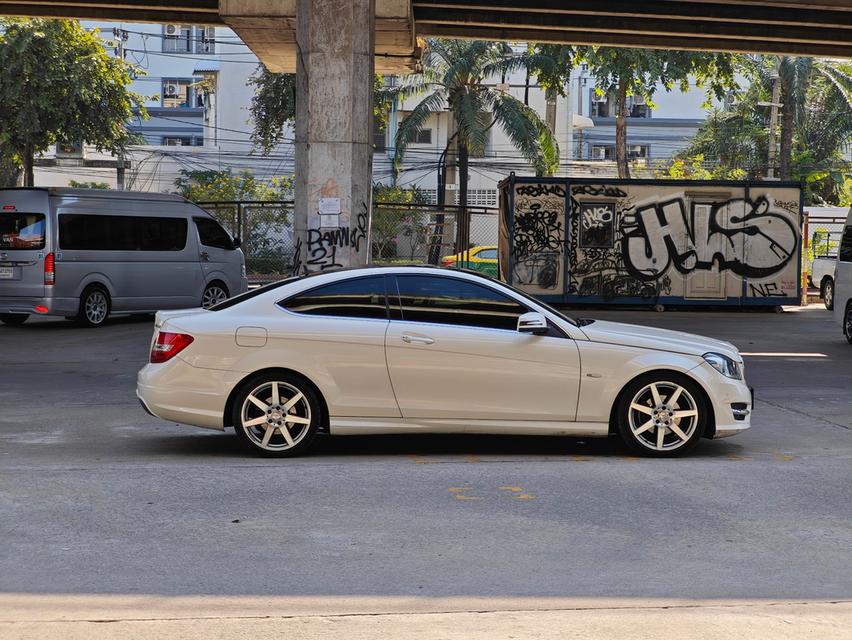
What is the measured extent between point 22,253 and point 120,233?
1728 millimetres

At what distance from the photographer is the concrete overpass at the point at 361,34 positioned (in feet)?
50.6

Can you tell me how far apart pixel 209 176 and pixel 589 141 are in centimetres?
2349

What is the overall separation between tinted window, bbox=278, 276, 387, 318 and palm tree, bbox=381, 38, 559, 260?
3214cm

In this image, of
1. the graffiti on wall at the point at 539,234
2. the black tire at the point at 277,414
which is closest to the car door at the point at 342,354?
the black tire at the point at 277,414

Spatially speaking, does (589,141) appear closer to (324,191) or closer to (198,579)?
(324,191)

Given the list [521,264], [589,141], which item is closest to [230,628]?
[521,264]

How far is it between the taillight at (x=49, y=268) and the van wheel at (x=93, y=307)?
2.31ft

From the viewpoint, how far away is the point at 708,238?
81.5 feet

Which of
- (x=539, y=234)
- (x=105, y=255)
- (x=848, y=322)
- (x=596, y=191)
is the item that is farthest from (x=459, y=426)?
(x=596, y=191)

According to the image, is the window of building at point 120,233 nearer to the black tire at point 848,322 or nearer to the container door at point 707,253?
the container door at point 707,253

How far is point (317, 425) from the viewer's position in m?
8.04

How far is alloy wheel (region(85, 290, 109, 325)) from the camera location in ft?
62.6

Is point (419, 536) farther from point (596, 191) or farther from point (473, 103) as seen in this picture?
point (473, 103)

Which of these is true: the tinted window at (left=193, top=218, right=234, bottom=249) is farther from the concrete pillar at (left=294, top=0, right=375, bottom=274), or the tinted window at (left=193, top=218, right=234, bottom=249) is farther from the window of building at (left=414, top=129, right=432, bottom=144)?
the window of building at (left=414, top=129, right=432, bottom=144)
